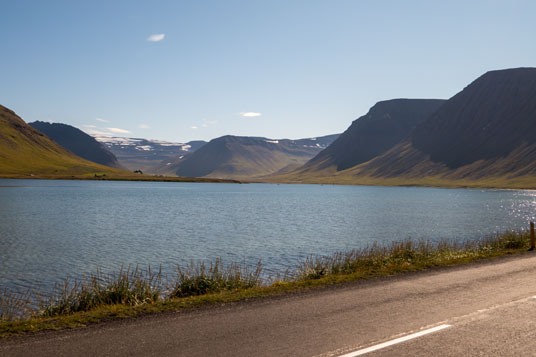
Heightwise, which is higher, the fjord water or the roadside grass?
the roadside grass

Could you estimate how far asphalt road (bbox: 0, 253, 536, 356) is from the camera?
10.2 metres

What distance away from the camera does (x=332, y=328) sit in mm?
11711

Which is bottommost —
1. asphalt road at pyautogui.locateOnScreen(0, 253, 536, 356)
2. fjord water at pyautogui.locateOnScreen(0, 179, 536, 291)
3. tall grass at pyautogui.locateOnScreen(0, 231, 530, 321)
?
fjord water at pyautogui.locateOnScreen(0, 179, 536, 291)

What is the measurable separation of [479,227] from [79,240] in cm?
4953

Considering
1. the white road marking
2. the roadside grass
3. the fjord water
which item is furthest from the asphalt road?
the fjord water

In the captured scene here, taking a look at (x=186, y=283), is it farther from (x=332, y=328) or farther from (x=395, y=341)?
(x=395, y=341)

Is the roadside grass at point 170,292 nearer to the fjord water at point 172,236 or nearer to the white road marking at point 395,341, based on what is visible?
the fjord water at point 172,236

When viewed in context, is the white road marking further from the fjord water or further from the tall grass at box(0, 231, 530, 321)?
the fjord water

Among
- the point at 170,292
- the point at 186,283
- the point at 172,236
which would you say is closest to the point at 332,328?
the point at 186,283

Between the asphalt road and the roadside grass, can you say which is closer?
the asphalt road

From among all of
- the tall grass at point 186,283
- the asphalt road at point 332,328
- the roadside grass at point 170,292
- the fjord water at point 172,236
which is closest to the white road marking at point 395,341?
the asphalt road at point 332,328

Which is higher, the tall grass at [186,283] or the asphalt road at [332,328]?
the asphalt road at [332,328]

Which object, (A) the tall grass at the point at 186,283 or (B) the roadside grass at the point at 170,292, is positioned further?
(A) the tall grass at the point at 186,283

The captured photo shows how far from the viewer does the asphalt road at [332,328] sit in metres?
10.2
